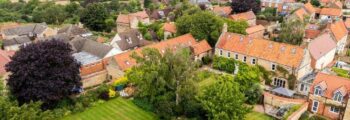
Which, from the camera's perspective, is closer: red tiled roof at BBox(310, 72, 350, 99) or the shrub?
red tiled roof at BBox(310, 72, 350, 99)

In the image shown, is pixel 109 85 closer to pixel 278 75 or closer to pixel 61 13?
pixel 278 75

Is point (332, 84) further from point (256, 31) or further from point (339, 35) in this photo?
point (256, 31)

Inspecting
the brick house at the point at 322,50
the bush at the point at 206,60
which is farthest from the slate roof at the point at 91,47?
the brick house at the point at 322,50

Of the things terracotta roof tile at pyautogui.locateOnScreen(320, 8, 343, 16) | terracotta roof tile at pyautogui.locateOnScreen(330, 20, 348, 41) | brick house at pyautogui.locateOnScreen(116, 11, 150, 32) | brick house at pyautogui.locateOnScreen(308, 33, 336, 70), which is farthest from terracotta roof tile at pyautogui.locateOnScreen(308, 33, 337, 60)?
brick house at pyautogui.locateOnScreen(116, 11, 150, 32)

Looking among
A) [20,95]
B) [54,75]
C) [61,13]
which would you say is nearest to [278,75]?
[54,75]

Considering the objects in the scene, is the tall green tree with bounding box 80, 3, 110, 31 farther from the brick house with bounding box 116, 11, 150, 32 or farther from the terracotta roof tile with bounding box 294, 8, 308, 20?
the terracotta roof tile with bounding box 294, 8, 308, 20

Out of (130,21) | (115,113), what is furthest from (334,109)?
Result: (130,21)
